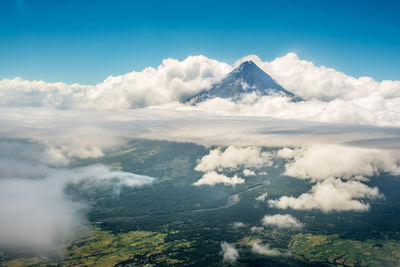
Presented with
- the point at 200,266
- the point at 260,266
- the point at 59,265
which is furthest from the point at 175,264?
the point at 59,265

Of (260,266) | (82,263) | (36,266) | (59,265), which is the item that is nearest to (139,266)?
(82,263)

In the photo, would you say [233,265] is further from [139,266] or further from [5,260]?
[5,260]

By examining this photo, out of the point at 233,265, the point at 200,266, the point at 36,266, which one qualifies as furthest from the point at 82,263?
the point at 233,265

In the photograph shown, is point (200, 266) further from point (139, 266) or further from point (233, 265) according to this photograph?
point (139, 266)

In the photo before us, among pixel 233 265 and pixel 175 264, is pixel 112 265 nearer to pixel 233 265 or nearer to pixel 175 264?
pixel 175 264

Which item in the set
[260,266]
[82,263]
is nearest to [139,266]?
[82,263]

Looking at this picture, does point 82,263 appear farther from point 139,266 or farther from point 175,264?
point 175,264
